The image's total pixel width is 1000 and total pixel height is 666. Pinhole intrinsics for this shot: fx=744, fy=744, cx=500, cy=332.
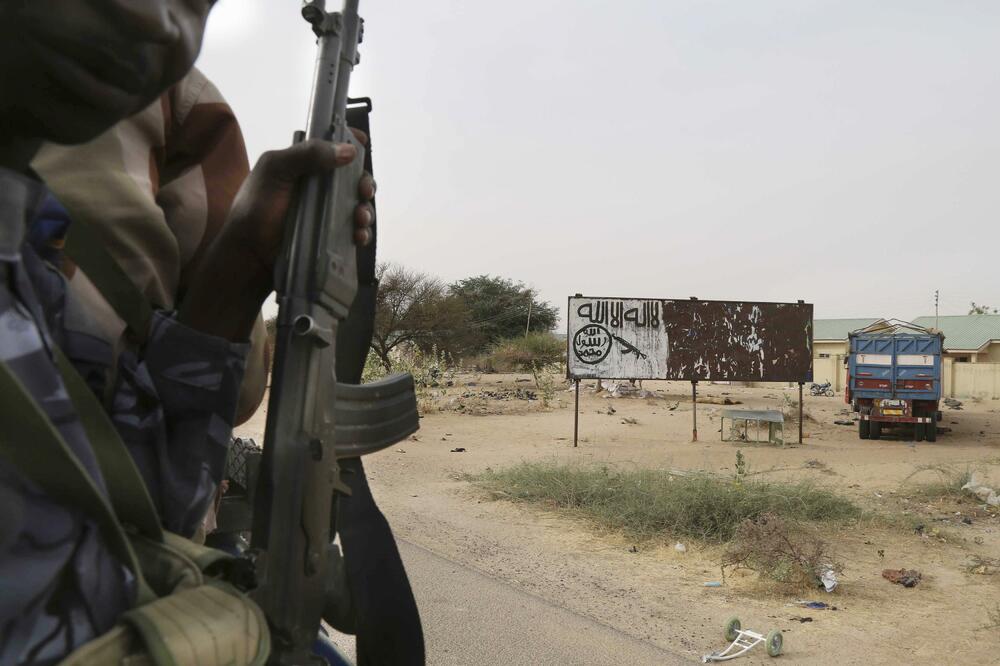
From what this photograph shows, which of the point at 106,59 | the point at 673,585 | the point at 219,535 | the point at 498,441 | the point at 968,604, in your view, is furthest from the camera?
the point at 498,441

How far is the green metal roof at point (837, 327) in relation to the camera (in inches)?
1907

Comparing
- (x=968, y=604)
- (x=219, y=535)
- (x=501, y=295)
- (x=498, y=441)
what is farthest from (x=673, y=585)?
(x=501, y=295)

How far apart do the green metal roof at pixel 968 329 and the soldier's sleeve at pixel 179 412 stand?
44.6 metres

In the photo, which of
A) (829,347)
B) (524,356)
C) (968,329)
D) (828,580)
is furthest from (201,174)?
(968,329)

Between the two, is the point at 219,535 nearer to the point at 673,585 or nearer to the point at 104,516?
the point at 104,516

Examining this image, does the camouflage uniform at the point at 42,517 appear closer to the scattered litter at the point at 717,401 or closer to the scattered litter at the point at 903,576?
the scattered litter at the point at 903,576

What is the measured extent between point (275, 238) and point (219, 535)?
2.65ft

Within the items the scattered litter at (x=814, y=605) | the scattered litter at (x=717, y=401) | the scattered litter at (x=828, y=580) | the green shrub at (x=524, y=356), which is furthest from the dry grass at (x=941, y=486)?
Answer: the green shrub at (x=524, y=356)

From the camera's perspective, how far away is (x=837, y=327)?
50656 mm

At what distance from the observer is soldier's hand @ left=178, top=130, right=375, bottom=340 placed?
1146 mm

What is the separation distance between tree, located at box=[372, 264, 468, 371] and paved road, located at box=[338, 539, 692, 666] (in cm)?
2297

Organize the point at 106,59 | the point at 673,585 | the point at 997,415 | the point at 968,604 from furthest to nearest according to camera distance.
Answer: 1. the point at 997,415
2. the point at 673,585
3. the point at 968,604
4. the point at 106,59

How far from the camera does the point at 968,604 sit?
493cm

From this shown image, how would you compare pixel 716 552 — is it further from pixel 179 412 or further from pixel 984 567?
pixel 179 412
